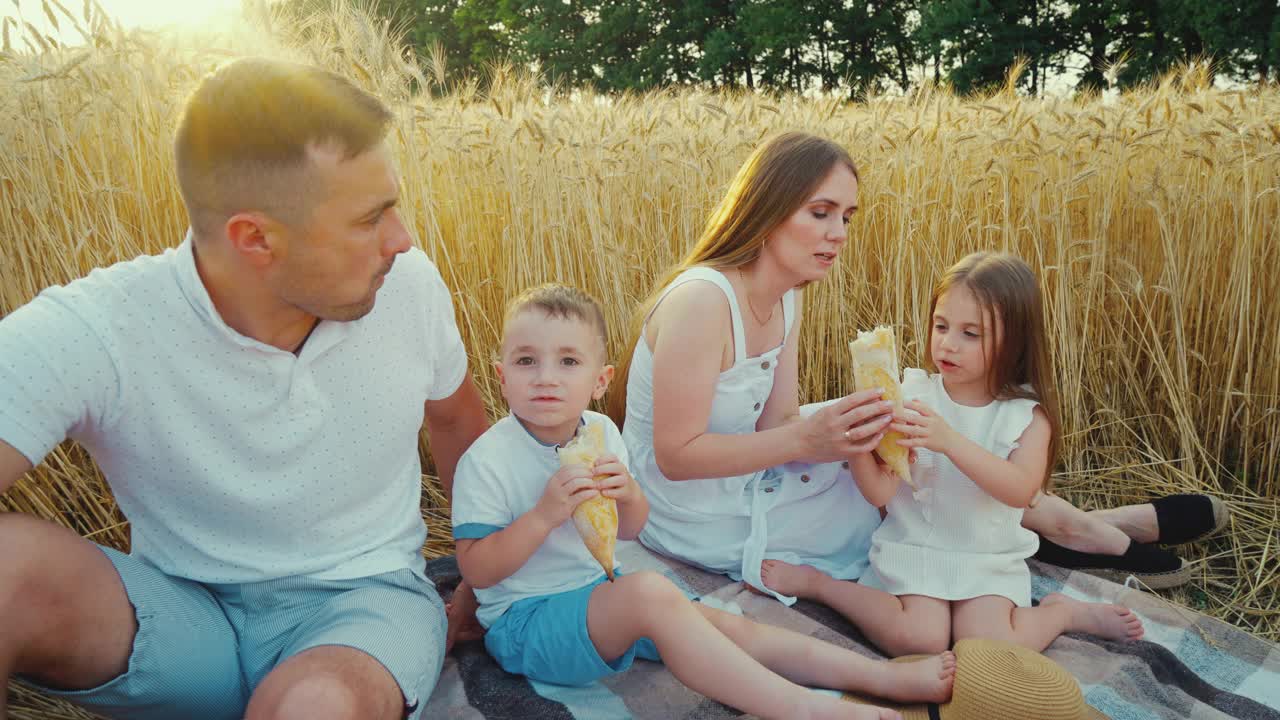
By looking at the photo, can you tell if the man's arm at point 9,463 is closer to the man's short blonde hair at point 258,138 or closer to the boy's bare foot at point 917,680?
the man's short blonde hair at point 258,138

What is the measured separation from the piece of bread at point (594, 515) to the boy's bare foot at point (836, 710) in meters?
0.44

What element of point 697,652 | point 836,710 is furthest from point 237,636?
point 836,710

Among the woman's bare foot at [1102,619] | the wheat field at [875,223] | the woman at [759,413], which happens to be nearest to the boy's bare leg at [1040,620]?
the woman's bare foot at [1102,619]

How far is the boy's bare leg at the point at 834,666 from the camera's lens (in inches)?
66.5

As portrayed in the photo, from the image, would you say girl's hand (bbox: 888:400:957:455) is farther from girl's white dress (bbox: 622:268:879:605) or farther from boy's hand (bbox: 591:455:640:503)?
boy's hand (bbox: 591:455:640:503)

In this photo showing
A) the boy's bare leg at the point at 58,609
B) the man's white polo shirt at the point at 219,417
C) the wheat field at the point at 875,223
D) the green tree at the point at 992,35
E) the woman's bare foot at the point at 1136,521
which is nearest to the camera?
the boy's bare leg at the point at 58,609

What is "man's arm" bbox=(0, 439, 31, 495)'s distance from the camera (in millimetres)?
1215

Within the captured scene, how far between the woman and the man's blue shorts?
0.78 meters

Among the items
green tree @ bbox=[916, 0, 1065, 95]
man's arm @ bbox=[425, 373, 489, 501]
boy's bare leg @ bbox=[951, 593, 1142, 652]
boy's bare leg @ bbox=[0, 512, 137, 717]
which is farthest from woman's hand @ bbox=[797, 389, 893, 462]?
green tree @ bbox=[916, 0, 1065, 95]

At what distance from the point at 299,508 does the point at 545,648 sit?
0.54 metres

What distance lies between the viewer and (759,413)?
7.34ft

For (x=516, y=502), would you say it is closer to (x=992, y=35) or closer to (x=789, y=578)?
(x=789, y=578)

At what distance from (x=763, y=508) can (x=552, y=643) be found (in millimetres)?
749

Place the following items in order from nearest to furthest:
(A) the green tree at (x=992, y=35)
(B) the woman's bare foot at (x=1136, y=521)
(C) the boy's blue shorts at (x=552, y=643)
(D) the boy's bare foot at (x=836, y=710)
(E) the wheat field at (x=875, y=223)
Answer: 1. (D) the boy's bare foot at (x=836, y=710)
2. (C) the boy's blue shorts at (x=552, y=643)
3. (E) the wheat field at (x=875, y=223)
4. (B) the woman's bare foot at (x=1136, y=521)
5. (A) the green tree at (x=992, y=35)
